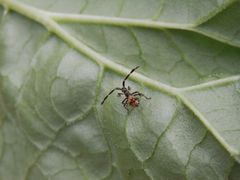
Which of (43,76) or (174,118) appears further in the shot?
(43,76)

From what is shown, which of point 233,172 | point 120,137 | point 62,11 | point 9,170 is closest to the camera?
point 233,172

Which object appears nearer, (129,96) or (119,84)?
(129,96)

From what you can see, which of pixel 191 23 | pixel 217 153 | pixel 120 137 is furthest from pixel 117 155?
pixel 191 23

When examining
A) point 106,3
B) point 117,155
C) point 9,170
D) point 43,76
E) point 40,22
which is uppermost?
point 106,3

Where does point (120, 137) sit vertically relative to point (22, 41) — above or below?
below

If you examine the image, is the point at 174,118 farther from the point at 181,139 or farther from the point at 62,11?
the point at 62,11

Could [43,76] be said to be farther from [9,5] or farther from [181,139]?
[181,139]

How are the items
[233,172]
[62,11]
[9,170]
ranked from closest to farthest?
[233,172] < [62,11] < [9,170]
